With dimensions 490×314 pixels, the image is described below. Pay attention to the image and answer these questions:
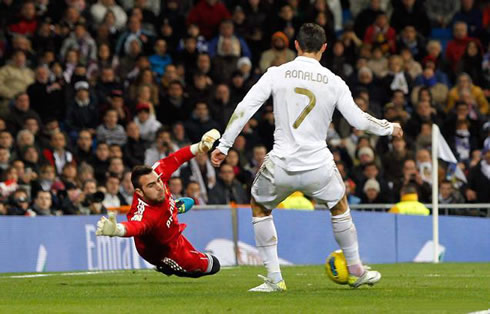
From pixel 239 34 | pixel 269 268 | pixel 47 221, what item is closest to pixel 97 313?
pixel 269 268

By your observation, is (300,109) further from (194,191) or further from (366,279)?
(194,191)

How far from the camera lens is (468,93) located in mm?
25203

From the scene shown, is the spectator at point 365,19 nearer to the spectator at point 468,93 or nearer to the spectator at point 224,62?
the spectator at point 468,93

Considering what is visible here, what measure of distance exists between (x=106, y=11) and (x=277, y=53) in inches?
129

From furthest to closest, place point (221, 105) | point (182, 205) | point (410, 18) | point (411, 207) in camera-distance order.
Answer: point (410, 18) → point (221, 105) → point (411, 207) → point (182, 205)

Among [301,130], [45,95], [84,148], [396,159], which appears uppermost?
[301,130]

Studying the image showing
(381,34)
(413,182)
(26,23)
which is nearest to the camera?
(413,182)

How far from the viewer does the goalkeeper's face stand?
12055mm

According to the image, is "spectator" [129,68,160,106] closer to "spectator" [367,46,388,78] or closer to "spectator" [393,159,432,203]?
"spectator" [393,159,432,203]

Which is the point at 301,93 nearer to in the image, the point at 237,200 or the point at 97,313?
the point at 97,313

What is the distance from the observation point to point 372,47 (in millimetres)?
25891

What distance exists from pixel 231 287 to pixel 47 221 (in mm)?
6030

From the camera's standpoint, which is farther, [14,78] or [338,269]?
[14,78]

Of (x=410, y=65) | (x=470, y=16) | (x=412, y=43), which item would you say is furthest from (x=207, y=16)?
(x=470, y=16)
